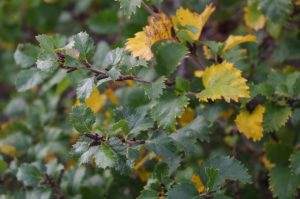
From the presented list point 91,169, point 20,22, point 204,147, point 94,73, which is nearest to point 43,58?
point 94,73

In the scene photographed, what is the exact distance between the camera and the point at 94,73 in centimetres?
110

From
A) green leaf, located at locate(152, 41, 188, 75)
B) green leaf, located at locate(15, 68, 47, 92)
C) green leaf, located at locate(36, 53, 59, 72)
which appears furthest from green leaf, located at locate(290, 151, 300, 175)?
green leaf, located at locate(15, 68, 47, 92)

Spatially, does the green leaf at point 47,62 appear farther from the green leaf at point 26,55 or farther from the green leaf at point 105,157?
the green leaf at point 26,55

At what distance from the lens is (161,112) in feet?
3.74

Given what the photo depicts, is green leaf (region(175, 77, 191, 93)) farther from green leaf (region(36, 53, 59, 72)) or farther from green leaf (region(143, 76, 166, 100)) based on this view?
green leaf (region(36, 53, 59, 72))

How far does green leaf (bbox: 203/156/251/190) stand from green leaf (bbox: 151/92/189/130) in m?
0.14

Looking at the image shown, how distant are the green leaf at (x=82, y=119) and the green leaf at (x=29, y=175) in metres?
0.32

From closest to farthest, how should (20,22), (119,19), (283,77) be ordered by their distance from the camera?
(283,77)
(119,19)
(20,22)

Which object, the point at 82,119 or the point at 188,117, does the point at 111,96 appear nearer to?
the point at 188,117

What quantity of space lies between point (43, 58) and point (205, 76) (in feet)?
1.21

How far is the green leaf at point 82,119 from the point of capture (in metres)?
1.06

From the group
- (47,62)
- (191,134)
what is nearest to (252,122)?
(191,134)

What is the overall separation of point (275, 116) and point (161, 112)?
28cm

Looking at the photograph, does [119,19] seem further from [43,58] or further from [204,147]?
[43,58]
